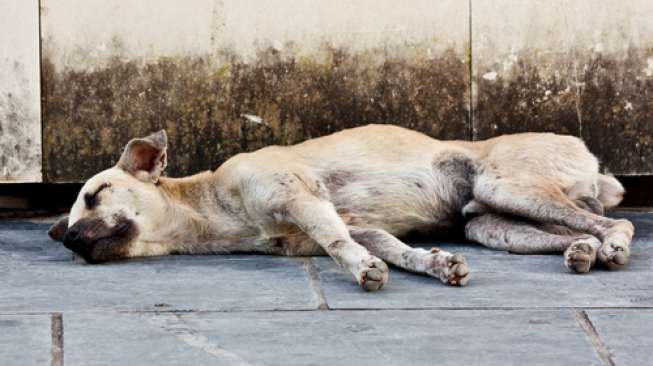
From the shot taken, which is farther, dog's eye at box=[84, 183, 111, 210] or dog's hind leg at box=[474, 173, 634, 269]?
dog's eye at box=[84, 183, 111, 210]

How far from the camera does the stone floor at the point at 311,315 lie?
4168mm

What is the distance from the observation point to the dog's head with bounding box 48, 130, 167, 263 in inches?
242

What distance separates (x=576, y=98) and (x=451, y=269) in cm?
277

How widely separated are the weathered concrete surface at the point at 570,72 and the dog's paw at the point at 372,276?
2.65 m

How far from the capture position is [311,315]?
4.75 m

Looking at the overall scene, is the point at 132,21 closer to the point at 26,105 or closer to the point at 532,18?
the point at 26,105

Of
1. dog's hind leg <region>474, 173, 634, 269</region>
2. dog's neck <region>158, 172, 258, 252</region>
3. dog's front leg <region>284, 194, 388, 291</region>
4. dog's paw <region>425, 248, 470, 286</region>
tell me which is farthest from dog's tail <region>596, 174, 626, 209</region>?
dog's neck <region>158, 172, 258, 252</region>

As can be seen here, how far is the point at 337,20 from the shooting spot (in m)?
7.66

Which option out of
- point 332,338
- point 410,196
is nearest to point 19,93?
point 410,196

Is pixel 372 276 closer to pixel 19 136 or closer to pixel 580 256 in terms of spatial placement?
pixel 580 256

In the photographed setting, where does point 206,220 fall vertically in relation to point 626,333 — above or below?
above

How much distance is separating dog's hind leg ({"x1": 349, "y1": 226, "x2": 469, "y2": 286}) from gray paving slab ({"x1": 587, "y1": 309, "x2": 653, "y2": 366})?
754 millimetres

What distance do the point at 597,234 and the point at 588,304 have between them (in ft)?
4.16

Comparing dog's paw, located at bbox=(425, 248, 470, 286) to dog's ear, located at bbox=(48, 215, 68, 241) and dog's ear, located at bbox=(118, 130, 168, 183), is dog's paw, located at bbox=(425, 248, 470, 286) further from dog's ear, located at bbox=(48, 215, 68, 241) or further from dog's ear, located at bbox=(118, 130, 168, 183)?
dog's ear, located at bbox=(48, 215, 68, 241)
